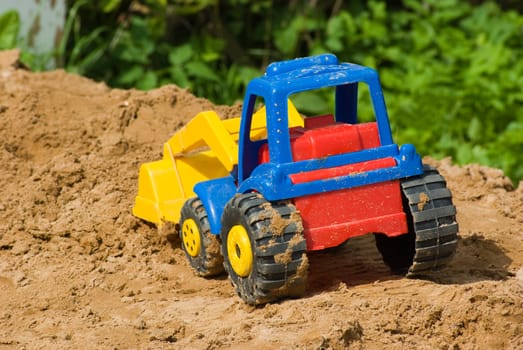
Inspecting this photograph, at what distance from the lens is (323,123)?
4.38 metres

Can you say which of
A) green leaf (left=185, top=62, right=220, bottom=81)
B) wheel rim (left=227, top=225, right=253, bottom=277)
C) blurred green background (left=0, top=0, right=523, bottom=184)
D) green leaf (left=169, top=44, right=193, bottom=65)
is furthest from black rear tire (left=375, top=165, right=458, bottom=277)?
green leaf (left=169, top=44, right=193, bottom=65)

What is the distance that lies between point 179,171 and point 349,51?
147 inches

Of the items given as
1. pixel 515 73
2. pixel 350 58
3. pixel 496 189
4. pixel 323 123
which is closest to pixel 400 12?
pixel 350 58

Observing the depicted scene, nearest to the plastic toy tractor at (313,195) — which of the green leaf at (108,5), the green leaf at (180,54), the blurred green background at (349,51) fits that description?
the blurred green background at (349,51)

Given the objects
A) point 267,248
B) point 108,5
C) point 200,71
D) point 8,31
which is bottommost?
point 267,248

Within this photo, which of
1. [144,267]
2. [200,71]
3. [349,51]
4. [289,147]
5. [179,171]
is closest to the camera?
[289,147]

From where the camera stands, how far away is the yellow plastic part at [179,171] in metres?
4.61

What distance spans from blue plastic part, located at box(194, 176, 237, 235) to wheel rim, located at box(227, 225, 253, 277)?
17 centimetres

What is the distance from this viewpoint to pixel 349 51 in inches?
327

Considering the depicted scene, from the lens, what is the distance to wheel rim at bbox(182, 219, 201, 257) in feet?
14.6

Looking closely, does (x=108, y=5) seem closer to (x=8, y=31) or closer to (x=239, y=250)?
(x=8, y=31)

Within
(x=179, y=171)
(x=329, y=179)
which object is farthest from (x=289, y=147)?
(x=179, y=171)

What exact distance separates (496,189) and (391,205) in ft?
5.05

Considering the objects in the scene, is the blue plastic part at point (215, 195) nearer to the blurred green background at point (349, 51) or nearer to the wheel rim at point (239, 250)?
the wheel rim at point (239, 250)
